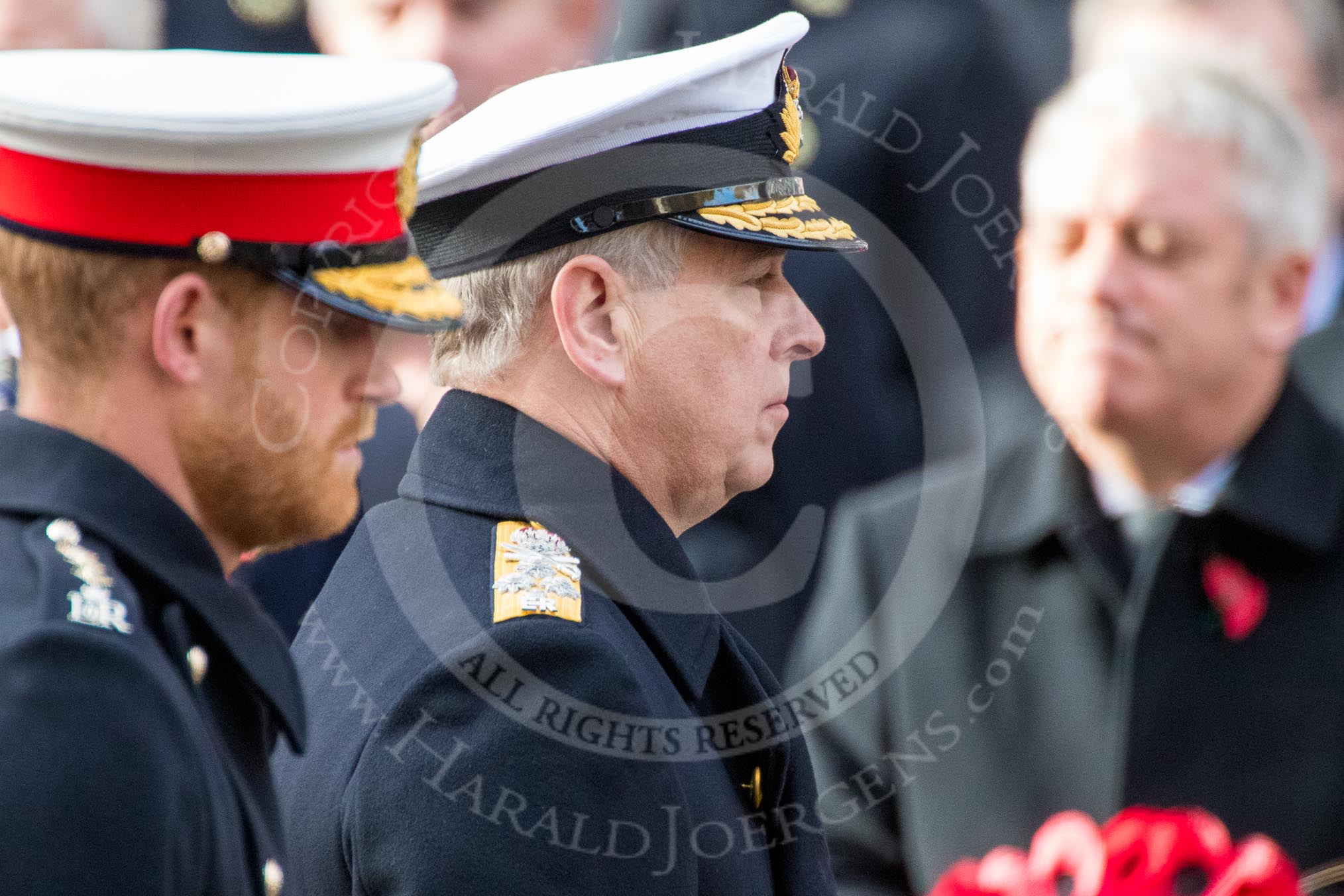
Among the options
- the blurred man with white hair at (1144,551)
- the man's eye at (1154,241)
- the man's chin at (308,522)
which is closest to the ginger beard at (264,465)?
the man's chin at (308,522)

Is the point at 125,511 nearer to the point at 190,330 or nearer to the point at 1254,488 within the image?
the point at 190,330

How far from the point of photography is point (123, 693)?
1519 mm

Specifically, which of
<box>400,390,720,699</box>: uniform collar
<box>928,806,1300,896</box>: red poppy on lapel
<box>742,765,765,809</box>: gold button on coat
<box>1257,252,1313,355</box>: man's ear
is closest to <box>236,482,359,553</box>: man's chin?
<box>400,390,720,699</box>: uniform collar

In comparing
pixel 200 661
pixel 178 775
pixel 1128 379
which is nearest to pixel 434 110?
pixel 200 661

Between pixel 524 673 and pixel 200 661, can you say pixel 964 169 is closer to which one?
pixel 524 673

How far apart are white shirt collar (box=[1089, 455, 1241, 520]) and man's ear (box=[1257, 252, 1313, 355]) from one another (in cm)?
22

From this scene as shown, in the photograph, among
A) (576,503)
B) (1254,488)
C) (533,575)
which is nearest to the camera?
(533,575)

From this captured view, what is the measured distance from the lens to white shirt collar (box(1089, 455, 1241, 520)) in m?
2.97

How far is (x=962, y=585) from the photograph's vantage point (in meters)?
3.11

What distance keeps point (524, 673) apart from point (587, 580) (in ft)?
0.75

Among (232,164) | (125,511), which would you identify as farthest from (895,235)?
(125,511)

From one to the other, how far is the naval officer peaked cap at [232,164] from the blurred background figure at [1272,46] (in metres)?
1.81

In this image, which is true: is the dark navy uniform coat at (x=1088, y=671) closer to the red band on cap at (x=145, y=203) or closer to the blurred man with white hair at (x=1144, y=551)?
the blurred man with white hair at (x=1144, y=551)

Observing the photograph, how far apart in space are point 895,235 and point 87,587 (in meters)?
2.43
